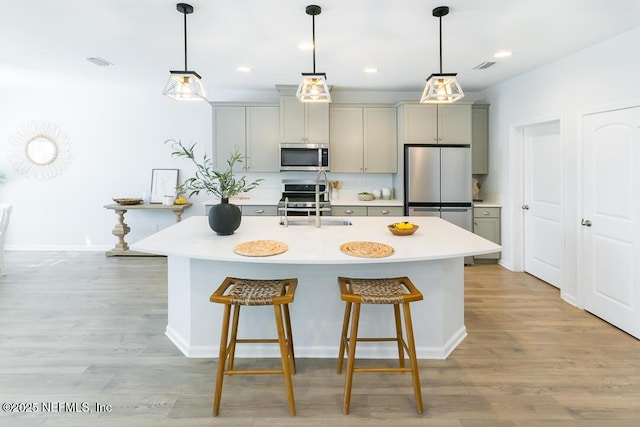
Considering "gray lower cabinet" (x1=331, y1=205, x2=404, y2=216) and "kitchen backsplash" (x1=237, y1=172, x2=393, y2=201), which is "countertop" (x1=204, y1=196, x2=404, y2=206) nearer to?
"gray lower cabinet" (x1=331, y1=205, x2=404, y2=216)

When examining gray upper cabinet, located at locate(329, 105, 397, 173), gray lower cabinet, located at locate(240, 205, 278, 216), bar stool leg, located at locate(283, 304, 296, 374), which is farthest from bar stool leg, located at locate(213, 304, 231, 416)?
gray upper cabinet, located at locate(329, 105, 397, 173)

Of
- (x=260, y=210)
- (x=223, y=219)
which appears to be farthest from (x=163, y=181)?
(x=223, y=219)

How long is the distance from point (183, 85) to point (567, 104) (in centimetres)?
366

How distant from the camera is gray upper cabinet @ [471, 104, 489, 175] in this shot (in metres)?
5.63

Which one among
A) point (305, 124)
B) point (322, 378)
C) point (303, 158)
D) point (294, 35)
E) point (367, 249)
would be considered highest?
point (294, 35)

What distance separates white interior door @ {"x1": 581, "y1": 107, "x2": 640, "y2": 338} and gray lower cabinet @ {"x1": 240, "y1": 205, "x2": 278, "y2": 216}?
3528mm

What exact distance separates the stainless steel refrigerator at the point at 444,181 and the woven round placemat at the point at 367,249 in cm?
296

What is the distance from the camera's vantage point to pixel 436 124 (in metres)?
5.38

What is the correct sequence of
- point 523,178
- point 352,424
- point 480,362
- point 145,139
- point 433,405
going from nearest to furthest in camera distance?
point 352,424, point 433,405, point 480,362, point 523,178, point 145,139

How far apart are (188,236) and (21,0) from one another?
2.06 meters

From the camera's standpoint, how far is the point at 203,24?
3203 millimetres

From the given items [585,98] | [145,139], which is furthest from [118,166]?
[585,98]

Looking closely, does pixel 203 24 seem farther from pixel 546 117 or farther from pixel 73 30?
pixel 546 117

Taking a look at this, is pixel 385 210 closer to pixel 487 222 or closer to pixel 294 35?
pixel 487 222
